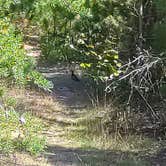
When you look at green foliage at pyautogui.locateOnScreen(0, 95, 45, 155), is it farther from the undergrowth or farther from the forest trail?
the forest trail

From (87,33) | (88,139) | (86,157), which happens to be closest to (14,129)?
(86,157)

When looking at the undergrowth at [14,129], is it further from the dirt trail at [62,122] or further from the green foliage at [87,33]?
the green foliage at [87,33]

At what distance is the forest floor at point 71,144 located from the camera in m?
7.53

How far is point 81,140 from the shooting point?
8859 mm

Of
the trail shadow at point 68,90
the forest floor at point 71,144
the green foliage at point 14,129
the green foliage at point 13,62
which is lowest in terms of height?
the trail shadow at point 68,90

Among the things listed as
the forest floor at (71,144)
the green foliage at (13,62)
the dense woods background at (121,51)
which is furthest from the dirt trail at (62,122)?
the green foliage at (13,62)

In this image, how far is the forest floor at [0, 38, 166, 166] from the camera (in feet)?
24.7

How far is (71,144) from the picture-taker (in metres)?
8.64

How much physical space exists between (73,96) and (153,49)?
480cm

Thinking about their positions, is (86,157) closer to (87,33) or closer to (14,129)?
(14,129)

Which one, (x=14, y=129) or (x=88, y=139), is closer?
(x=14, y=129)

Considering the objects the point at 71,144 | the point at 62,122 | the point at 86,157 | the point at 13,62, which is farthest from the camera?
the point at 62,122

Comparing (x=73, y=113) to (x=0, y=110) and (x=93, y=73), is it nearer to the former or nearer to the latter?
(x=93, y=73)

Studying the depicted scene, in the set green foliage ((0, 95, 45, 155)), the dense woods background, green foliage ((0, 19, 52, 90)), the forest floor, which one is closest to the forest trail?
the forest floor
